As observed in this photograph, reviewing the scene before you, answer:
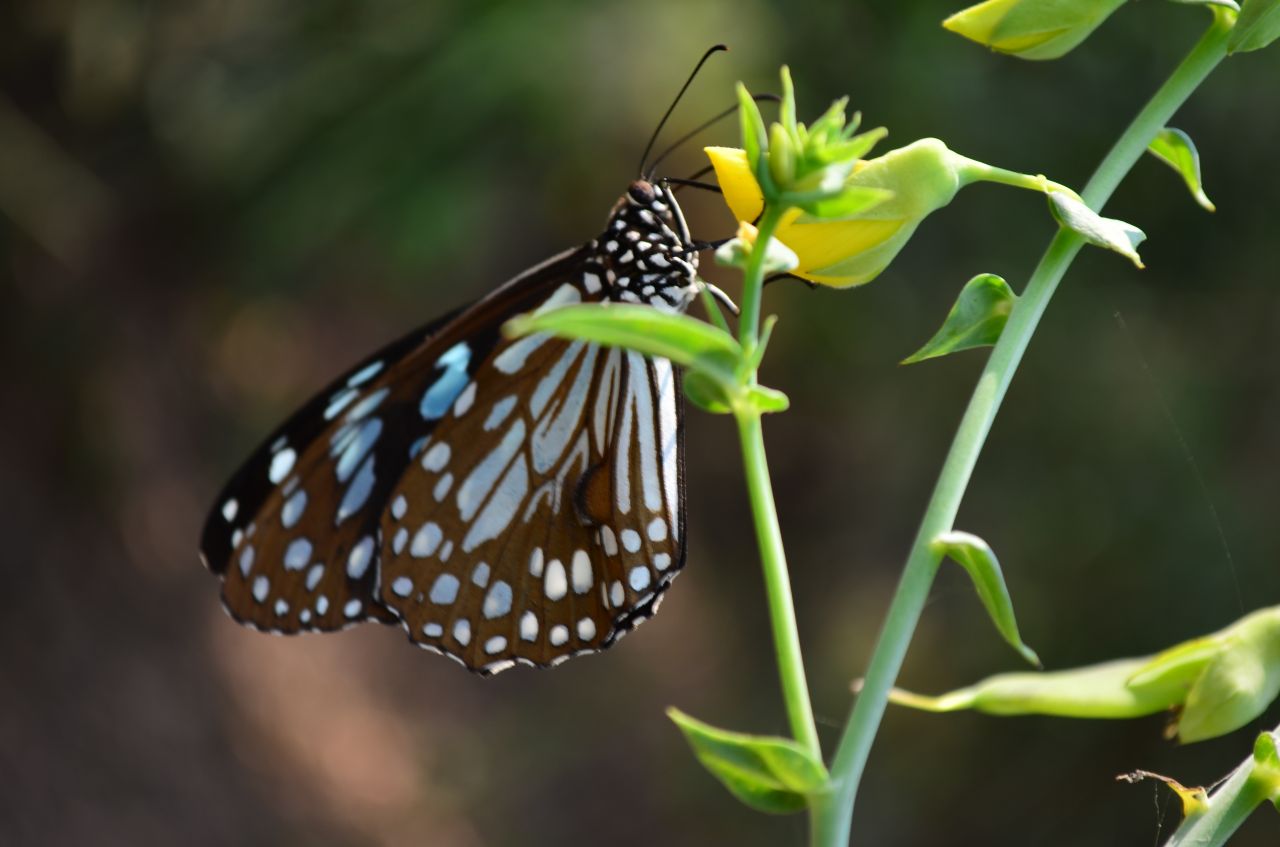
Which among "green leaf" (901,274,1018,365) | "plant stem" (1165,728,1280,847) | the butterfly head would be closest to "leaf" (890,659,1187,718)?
"plant stem" (1165,728,1280,847)

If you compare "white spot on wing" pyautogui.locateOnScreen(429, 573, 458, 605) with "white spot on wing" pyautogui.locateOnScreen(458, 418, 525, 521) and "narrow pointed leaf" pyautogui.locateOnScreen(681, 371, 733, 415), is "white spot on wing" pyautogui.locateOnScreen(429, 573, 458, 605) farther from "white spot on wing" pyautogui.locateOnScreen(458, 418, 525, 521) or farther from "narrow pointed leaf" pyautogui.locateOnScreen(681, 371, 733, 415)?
"narrow pointed leaf" pyautogui.locateOnScreen(681, 371, 733, 415)

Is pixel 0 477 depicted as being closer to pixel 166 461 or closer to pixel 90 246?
pixel 166 461

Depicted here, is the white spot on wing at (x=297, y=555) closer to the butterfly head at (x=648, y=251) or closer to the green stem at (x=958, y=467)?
the butterfly head at (x=648, y=251)

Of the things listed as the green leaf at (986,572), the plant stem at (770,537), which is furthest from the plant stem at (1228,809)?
the plant stem at (770,537)

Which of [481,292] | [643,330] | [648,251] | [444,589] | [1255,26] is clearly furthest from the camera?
[481,292]

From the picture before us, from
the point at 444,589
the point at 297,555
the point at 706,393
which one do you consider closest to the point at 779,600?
the point at 706,393

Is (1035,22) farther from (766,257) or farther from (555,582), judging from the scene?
(555,582)
